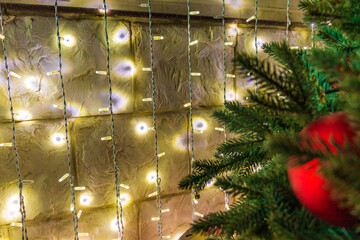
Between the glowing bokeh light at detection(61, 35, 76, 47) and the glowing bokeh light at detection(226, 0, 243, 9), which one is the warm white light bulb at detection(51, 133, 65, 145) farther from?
the glowing bokeh light at detection(226, 0, 243, 9)

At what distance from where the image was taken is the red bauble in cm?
24

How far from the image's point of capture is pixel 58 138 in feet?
3.60

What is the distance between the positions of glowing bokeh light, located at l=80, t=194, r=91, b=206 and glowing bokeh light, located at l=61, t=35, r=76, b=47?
0.67m

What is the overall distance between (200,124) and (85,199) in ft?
2.16

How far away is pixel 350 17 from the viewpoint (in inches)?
12.0

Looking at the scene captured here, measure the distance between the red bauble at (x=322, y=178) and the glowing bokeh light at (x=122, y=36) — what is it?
1.03 meters

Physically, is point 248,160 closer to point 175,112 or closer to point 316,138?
point 316,138

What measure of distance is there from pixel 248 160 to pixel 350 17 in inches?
12.2

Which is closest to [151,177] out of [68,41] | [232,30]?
[68,41]

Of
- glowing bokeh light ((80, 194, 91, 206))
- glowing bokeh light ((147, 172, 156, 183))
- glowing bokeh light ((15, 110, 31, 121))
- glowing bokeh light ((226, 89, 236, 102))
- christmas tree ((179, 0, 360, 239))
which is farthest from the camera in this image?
glowing bokeh light ((226, 89, 236, 102))

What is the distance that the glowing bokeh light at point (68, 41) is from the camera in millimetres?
1060

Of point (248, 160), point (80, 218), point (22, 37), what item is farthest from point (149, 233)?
point (22, 37)

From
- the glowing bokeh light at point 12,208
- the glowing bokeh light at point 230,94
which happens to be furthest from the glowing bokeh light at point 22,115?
the glowing bokeh light at point 230,94

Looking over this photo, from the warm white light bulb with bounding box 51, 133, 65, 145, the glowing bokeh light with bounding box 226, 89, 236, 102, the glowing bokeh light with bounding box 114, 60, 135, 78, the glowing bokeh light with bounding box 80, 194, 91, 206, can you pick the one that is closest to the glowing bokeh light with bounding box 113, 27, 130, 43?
the glowing bokeh light with bounding box 114, 60, 135, 78
